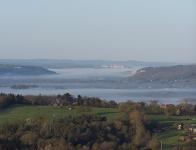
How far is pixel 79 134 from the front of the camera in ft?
62.7

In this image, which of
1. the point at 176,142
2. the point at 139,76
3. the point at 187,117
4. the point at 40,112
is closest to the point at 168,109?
the point at 187,117

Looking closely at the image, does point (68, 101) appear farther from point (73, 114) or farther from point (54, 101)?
point (73, 114)

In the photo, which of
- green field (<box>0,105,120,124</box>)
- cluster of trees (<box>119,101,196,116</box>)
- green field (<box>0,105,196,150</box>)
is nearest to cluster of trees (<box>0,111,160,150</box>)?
green field (<box>0,105,196,150</box>)

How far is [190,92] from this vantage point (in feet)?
150

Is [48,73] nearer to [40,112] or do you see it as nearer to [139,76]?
[139,76]

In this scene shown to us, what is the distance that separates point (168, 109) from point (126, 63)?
102 meters

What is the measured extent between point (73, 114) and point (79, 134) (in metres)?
3.81

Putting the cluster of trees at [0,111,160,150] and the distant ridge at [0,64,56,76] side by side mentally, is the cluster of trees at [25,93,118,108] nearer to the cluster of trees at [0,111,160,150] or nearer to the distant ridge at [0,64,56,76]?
the cluster of trees at [0,111,160,150]

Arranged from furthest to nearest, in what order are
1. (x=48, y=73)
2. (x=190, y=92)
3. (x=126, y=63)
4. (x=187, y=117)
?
(x=126, y=63)
(x=48, y=73)
(x=190, y=92)
(x=187, y=117)

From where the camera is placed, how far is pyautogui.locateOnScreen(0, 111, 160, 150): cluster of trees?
57.8 feet

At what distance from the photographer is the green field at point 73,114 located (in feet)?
68.0

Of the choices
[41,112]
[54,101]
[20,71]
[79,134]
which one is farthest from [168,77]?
[79,134]

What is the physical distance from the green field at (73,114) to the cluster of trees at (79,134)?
28.5 inches

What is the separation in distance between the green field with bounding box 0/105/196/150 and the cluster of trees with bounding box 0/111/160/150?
2.37 feet
